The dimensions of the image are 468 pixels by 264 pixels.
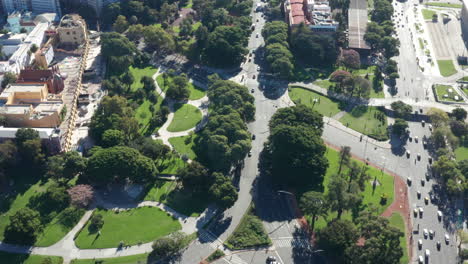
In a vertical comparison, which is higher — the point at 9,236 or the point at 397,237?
the point at 397,237

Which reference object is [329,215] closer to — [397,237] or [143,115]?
[397,237]

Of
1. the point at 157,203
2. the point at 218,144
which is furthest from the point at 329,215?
the point at 157,203

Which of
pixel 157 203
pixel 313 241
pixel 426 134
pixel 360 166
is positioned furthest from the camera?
pixel 426 134

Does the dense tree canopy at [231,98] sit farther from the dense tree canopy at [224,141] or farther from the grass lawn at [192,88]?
the grass lawn at [192,88]

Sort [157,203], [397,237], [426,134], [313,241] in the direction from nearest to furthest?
[397,237]
[313,241]
[157,203]
[426,134]

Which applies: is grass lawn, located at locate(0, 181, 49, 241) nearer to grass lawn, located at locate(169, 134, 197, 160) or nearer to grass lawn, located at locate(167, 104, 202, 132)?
grass lawn, located at locate(169, 134, 197, 160)

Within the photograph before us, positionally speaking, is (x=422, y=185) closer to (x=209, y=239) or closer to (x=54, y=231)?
(x=209, y=239)
